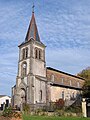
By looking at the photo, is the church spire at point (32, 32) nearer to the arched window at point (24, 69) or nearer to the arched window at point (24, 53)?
the arched window at point (24, 53)

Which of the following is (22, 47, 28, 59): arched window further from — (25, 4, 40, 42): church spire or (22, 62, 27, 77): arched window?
(25, 4, 40, 42): church spire

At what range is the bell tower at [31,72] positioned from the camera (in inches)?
1943

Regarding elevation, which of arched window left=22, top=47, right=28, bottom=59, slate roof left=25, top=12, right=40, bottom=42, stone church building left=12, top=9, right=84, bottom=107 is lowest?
stone church building left=12, top=9, right=84, bottom=107

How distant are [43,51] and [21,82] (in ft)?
33.3

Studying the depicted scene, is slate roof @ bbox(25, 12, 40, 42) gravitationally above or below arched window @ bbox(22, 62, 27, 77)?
above

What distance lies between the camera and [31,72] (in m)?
50.4

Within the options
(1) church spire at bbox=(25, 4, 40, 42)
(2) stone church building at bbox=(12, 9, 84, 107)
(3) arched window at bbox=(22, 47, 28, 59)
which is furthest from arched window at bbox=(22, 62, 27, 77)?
(1) church spire at bbox=(25, 4, 40, 42)

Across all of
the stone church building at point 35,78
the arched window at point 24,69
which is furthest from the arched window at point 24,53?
the arched window at point 24,69

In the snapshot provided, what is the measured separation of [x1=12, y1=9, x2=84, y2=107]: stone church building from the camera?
49.7 meters

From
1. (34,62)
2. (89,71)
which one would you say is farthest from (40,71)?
(89,71)

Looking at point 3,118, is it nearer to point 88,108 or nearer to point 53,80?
point 88,108

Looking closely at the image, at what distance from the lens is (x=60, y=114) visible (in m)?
31.9

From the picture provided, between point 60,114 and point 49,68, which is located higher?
point 49,68

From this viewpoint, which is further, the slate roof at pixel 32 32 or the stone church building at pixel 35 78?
the slate roof at pixel 32 32
